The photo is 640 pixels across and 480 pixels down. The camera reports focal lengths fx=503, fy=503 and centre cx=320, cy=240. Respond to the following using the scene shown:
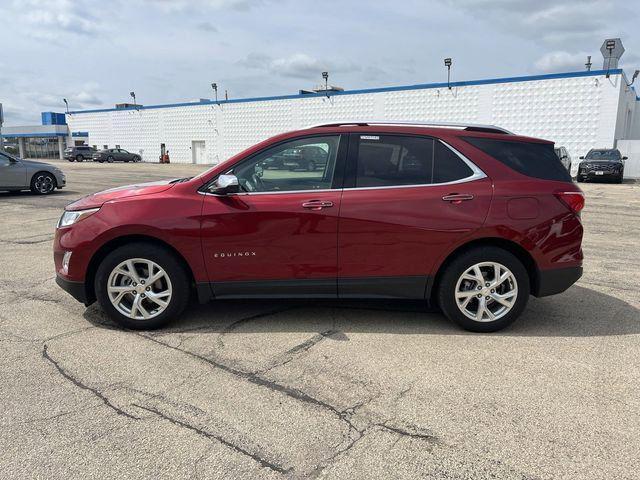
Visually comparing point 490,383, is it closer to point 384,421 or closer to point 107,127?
point 384,421

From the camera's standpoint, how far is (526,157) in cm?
441

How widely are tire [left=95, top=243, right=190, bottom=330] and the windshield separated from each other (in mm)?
25104

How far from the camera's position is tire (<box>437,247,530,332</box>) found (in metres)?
4.24

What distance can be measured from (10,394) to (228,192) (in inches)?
82.2

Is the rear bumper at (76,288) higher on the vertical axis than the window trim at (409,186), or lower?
lower

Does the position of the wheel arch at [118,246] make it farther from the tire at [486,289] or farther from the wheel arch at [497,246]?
the tire at [486,289]

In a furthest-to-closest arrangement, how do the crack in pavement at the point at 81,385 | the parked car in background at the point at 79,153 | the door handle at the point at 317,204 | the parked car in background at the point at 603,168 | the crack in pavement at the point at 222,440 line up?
the parked car in background at the point at 79,153, the parked car in background at the point at 603,168, the door handle at the point at 317,204, the crack in pavement at the point at 81,385, the crack in pavement at the point at 222,440

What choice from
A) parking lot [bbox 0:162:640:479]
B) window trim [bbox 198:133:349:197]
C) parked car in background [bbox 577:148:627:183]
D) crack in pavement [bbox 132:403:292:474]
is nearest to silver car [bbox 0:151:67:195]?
parking lot [bbox 0:162:640:479]

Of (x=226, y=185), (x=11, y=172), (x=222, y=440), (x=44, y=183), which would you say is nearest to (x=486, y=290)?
(x=226, y=185)

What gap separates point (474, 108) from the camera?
34844 millimetres

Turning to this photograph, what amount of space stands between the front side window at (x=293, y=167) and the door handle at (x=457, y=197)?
38.8 inches

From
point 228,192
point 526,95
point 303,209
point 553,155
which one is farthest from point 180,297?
point 526,95

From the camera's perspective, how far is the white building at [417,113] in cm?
3002

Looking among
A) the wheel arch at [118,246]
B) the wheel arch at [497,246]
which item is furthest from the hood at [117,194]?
the wheel arch at [497,246]
